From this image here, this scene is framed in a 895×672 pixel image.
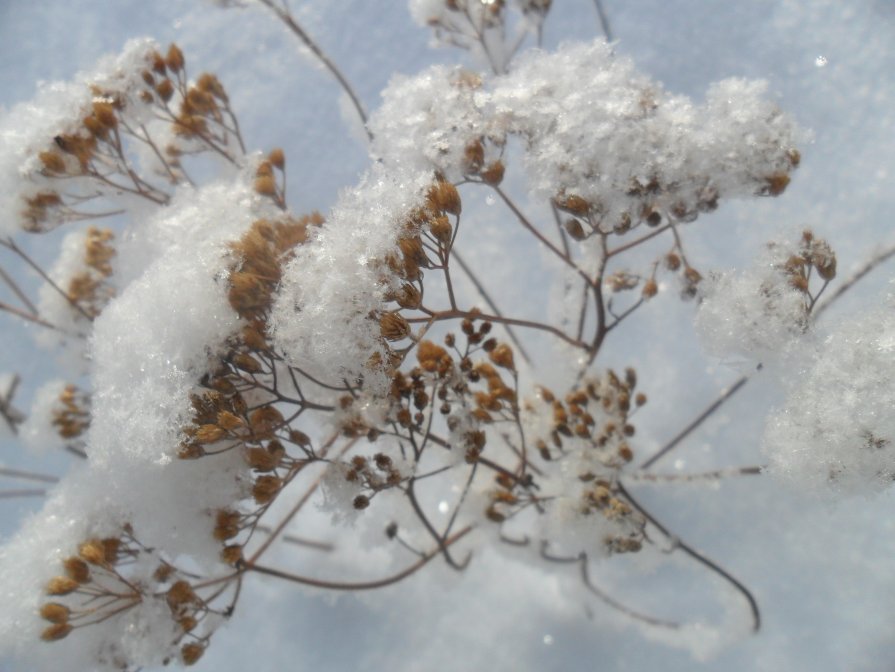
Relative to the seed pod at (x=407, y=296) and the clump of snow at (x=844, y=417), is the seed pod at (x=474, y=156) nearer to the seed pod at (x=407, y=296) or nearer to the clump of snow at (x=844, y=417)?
the seed pod at (x=407, y=296)

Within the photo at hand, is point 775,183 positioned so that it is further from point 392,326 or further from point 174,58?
point 174,58

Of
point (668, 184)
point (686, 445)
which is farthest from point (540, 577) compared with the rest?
point (668, 184)

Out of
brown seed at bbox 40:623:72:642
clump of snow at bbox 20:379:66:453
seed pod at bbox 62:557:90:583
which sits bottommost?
brown seed at bbox 40:623:72:642

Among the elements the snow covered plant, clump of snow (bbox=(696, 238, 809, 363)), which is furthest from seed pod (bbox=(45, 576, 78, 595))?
clump of snow (bbox=(696, 238, 809, 363))

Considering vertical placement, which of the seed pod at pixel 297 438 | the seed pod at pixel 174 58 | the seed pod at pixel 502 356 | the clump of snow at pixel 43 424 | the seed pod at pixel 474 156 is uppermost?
the seed pod at pixel 174 58

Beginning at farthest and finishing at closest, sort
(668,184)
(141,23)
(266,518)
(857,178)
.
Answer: (141,23) < (266,518) < (857,178) < (668,184)

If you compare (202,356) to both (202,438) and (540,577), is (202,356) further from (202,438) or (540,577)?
(540,577)

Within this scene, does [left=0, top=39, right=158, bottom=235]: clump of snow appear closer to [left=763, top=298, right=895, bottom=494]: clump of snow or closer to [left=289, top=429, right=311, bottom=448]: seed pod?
[left=289, top=429, right=311, bottom=448]: seed pod

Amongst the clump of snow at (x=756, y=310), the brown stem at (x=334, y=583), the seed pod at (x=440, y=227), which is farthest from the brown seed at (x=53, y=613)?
the clump of snow at (x=756, y=310)
